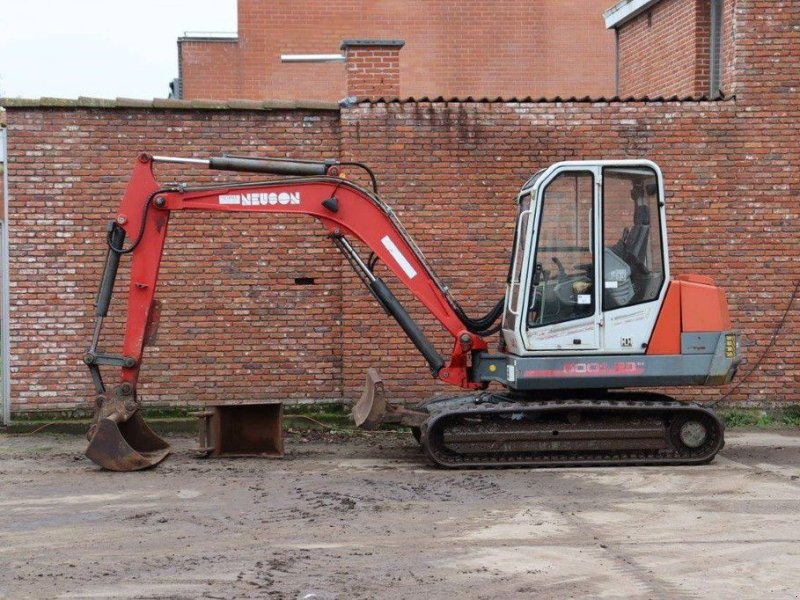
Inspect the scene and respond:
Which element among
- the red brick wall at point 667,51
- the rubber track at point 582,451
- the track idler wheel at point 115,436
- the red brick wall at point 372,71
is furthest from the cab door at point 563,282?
the red brick wall at point 667,51

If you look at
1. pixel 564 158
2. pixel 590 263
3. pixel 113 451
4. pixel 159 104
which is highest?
pixel 159 104

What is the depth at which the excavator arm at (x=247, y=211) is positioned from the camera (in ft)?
35.6

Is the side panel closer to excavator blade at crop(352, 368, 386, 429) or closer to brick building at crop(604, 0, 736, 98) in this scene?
excavator blade at crop(352, 368, 386, 429)

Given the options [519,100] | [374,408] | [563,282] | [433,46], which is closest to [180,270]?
[374,408]

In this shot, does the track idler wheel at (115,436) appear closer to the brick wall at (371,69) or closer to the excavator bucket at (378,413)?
the excavator bucket at (378,413)

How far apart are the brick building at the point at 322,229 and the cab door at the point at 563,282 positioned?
9.29 feet

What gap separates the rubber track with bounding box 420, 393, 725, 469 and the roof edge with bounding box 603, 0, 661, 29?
7.54m

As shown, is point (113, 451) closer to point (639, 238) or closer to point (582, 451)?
point (582, 451)

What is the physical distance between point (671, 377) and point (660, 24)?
714 cm

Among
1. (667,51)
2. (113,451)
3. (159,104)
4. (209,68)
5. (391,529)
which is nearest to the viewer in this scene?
(391,529)

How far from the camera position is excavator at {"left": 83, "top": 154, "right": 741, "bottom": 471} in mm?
10633

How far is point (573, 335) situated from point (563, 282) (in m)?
0.49

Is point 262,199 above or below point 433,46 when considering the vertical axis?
below

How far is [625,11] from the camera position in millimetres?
17219
